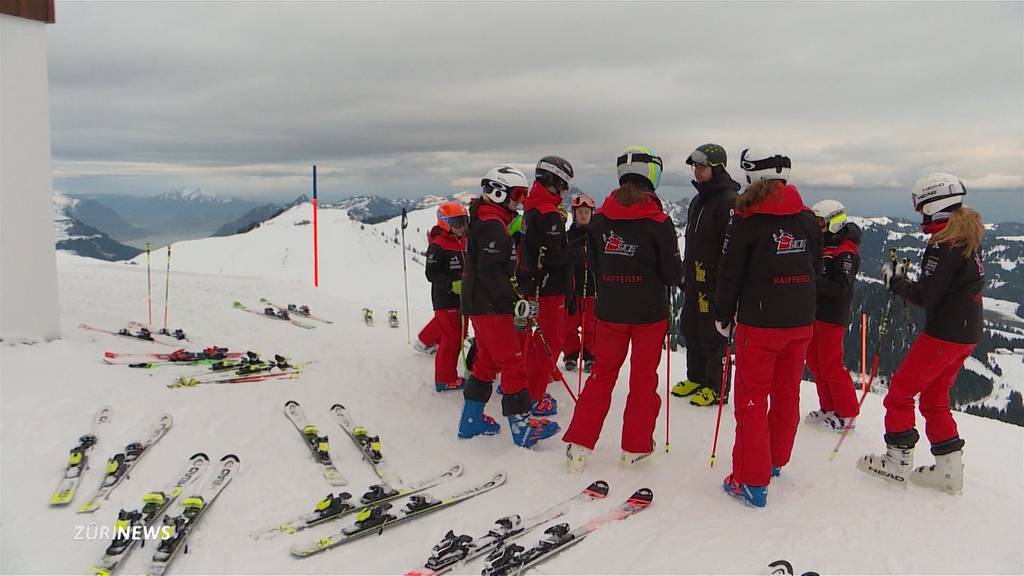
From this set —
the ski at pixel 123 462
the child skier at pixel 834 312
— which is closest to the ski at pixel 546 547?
the child skier at pixel 834 312

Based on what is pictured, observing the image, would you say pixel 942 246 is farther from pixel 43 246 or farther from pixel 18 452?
pixel 43 246

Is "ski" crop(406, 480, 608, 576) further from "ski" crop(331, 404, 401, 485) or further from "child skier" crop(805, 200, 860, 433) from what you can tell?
"child skier" crop(805, 200, 860, 433)

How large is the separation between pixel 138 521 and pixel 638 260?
4.18 m

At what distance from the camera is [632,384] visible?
16.6 feet

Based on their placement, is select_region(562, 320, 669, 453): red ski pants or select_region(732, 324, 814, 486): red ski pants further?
select_region(562, 320, 669, 453): red ski pants

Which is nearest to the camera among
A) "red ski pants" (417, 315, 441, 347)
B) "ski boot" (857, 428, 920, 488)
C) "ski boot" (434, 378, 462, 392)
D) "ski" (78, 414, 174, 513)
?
"ski" (78, 414, 174, 513)

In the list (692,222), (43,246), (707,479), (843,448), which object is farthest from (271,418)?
(843,448)

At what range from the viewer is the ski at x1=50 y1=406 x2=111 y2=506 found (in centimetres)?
425

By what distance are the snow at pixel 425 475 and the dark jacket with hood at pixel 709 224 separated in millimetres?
1668

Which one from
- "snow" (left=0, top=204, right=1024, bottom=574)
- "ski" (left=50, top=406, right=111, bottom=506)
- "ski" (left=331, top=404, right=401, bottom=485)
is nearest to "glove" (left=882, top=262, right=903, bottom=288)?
"snow" (left=0, top=204, right=1024, bottom=574)

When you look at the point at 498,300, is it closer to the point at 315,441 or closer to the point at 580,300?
the point at 315,441

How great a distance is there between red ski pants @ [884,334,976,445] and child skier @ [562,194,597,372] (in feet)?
9.19

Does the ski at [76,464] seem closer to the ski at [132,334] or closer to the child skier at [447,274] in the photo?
the ski at [132,334]

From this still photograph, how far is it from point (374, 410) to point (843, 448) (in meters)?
4.96
